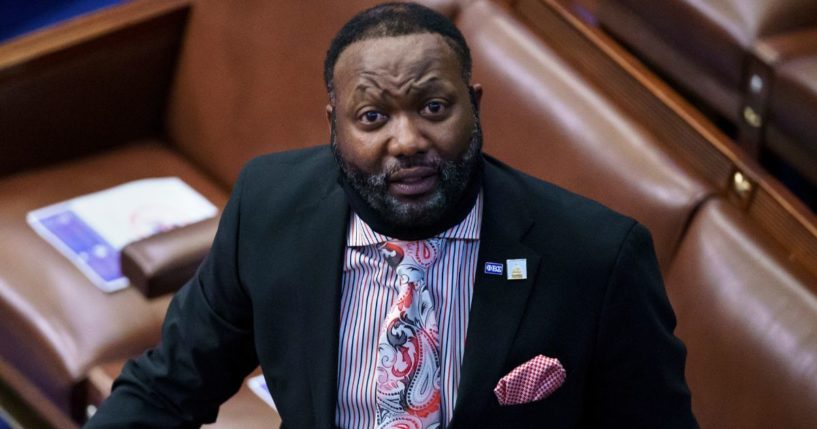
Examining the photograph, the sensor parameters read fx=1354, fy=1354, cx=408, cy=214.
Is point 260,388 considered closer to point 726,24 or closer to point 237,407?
point 237,407

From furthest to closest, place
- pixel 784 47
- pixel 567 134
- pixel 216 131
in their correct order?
pixel 216 131
pixel 784 47
pixel 567 134

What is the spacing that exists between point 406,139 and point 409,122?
0.02 meters

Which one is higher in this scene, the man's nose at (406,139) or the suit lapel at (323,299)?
the man's nose at (406,139)

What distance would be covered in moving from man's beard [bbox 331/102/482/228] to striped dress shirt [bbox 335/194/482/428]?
5cm

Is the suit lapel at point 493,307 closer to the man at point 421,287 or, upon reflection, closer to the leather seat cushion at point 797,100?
the man at point 421,287

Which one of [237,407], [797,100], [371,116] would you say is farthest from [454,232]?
[797,100]

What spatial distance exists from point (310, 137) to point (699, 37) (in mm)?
666

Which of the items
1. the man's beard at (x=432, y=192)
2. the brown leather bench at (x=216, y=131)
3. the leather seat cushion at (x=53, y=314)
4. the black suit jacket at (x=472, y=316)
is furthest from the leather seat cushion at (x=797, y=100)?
the leather seat cushion at (x=53, y=314)

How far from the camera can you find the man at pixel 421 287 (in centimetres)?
127

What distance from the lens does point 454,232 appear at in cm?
→ 134

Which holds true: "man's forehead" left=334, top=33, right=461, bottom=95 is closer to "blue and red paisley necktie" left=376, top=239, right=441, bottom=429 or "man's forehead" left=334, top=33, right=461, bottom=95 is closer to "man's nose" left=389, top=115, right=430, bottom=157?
"man's nose" left=389, top=115, right=430, bottom=157

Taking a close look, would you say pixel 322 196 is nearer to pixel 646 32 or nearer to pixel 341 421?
pixel 341 421

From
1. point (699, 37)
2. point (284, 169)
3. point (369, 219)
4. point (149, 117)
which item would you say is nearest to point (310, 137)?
point (149, 117)

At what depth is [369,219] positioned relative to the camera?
133 centimetres
